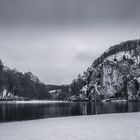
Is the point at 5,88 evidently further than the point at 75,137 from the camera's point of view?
Yes

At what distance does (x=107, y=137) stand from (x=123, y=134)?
1.59 metres

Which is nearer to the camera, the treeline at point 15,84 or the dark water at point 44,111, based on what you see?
the dark water at point 44,111

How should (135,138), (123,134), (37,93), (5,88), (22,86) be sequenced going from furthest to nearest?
(37,93), (22,86), (5,88), (123,134), (135,138)

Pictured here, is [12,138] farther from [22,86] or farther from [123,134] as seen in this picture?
[22,86]

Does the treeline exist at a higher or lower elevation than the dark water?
higher

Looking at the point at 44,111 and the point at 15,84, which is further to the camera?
the point at 15,84

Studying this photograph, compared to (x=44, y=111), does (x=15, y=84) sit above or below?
above

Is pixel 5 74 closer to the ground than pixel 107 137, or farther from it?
farther from it

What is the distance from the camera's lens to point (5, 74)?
150875mm

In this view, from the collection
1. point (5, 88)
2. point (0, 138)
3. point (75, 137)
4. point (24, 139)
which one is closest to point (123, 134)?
point (75, 137)

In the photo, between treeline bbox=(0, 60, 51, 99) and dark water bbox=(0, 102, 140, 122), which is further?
treeline bbox=(0, 60, 51, 99)

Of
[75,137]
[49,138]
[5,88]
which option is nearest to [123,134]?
[75,137]

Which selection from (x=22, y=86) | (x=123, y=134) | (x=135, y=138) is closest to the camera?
(x=135, y=138)

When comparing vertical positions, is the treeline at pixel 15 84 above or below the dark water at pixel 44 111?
above
